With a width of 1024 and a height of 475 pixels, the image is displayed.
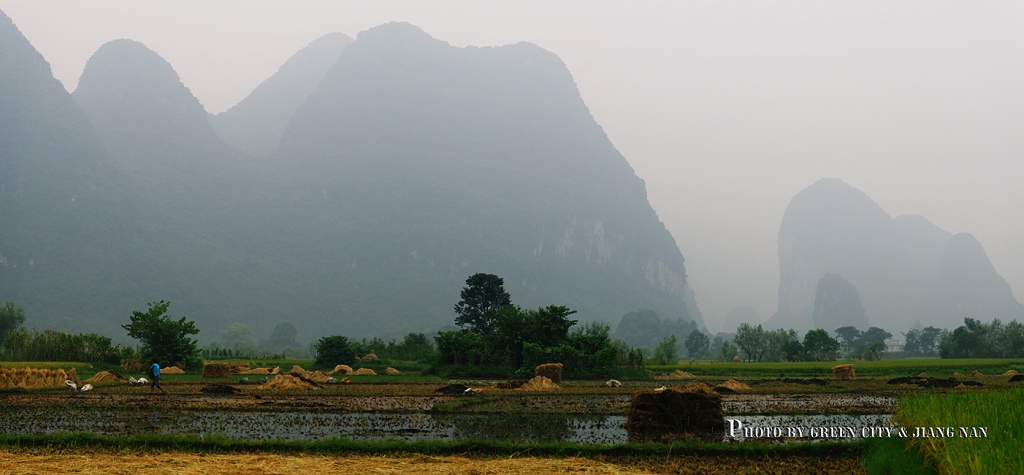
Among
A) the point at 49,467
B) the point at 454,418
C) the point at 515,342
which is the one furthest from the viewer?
the point at 515,342

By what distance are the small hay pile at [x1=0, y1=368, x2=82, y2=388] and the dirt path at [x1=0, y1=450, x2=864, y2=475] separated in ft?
82.7

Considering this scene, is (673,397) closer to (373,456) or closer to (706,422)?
(706,422)

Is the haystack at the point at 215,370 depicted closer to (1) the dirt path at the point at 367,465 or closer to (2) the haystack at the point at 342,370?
(2) the haystack at the point at 342,370

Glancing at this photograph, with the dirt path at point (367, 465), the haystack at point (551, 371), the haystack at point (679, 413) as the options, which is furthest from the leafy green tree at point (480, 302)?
the dirt path at point (367, 465)

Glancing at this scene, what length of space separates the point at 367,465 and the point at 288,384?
2547 centimetres

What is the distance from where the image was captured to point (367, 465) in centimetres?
1369

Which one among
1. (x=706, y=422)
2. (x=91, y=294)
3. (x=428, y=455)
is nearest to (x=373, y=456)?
(x=428, y=455)

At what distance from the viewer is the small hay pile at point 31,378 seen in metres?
35.1

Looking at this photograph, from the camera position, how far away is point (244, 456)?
48.1ft

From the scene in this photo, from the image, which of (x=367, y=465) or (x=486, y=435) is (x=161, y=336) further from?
(x=367, y=465)

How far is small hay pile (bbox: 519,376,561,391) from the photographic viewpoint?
37.1 metres

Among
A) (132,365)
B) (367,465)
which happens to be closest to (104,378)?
(132,365)

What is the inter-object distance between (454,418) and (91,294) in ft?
681

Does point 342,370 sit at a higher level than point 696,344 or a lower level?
higher
